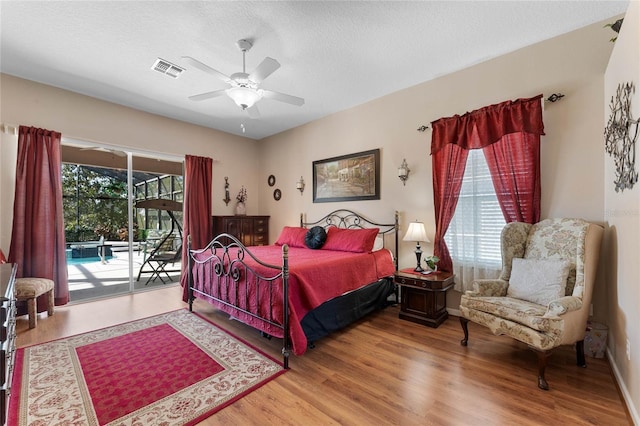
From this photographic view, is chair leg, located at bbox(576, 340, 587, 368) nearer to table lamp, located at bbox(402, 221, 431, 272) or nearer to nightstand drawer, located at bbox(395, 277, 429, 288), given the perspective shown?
nightstand drawer, located at bbox(395, 277, 429, 288)

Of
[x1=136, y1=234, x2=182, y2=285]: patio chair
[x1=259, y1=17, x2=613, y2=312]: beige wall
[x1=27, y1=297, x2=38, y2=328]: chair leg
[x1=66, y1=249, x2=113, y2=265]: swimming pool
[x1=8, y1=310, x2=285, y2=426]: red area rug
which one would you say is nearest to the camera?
[x1=8, y1=310, x2=285, y2=426]: red area rug

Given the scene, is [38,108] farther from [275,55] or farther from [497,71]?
[497,71]

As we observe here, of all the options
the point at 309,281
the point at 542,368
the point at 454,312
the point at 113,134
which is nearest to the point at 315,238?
the point at 309,281

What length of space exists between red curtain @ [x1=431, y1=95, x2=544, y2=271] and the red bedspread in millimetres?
965

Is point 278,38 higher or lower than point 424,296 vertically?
higher

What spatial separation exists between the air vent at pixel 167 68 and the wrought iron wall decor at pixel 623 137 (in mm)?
4088

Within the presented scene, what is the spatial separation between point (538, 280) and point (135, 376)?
138 inches

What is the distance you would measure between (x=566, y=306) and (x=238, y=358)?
2.66m

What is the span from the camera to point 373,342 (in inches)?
108

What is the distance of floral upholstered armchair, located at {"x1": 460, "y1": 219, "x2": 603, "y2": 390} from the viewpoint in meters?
2.03

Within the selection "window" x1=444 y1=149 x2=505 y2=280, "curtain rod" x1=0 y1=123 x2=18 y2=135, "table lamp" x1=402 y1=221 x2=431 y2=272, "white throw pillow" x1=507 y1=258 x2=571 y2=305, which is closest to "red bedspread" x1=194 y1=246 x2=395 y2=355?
"table lamp" x1=402 y1=221 x2=431 y2=272

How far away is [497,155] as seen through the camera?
3021mm

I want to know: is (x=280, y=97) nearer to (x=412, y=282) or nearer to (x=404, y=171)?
(x=404, y=171)

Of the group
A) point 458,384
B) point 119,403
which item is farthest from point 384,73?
point 119,403
